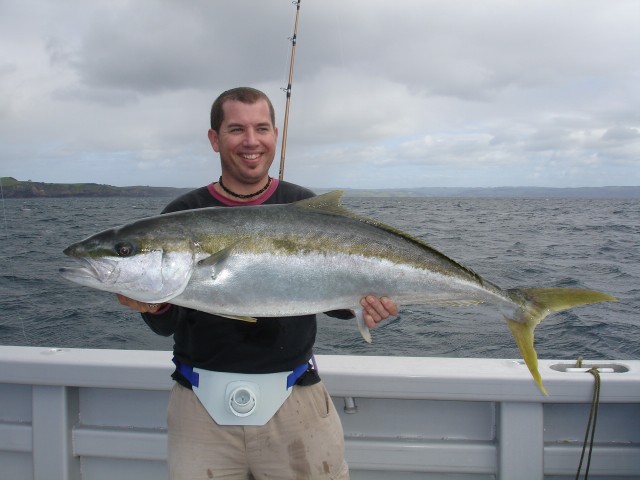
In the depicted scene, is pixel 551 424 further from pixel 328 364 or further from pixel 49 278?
pixel 49 278

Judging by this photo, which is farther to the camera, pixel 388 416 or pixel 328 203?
pixel 388 416

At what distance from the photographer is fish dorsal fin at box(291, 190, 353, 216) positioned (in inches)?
122

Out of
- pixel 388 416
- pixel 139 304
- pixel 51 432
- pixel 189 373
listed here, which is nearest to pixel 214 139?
pixel 139 304

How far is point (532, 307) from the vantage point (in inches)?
131

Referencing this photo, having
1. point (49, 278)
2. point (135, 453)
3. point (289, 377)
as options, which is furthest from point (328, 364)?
point (49, 278)

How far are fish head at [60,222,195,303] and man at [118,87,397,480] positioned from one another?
0.15 m

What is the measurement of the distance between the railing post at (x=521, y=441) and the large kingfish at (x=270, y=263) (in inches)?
30.1

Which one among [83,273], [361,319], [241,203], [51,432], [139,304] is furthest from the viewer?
[51,432]

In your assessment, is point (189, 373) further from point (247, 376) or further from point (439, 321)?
point (439, 321)

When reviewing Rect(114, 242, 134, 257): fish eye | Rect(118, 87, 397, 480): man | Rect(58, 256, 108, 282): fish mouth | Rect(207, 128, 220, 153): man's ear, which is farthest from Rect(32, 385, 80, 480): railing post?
Rect(207, 128, 220, 153): man's ear

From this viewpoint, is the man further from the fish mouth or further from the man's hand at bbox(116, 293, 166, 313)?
the fish mouth

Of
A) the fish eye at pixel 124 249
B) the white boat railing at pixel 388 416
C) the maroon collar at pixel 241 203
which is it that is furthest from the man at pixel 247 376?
the white boat railing at pixel 388 416

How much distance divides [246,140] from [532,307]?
2.07 meters

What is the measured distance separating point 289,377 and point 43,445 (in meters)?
2.30
